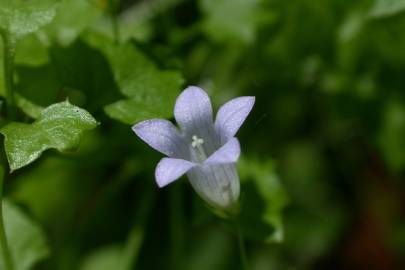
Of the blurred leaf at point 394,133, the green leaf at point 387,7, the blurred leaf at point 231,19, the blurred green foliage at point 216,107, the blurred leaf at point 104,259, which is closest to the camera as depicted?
the blurred green foliage at point 216,107

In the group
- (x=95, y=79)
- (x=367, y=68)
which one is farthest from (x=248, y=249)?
(x=95, y=79)

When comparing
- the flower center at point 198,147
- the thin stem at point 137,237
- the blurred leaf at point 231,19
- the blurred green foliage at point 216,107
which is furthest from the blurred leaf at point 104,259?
the flower center at point 198,147

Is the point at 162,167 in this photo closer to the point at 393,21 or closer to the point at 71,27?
the point at 71,27

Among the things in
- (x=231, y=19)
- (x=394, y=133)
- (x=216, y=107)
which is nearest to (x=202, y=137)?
(x=216, y=107)

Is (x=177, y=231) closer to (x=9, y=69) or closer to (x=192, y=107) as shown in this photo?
(x=192, y=107)

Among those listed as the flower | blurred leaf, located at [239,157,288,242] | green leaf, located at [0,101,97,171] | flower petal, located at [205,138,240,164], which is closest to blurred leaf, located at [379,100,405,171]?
blurred leaf, located at [239,157,288,242]

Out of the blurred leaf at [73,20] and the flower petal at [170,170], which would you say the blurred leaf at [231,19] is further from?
the flower petal at [170,170]

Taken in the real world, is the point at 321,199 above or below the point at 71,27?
below
